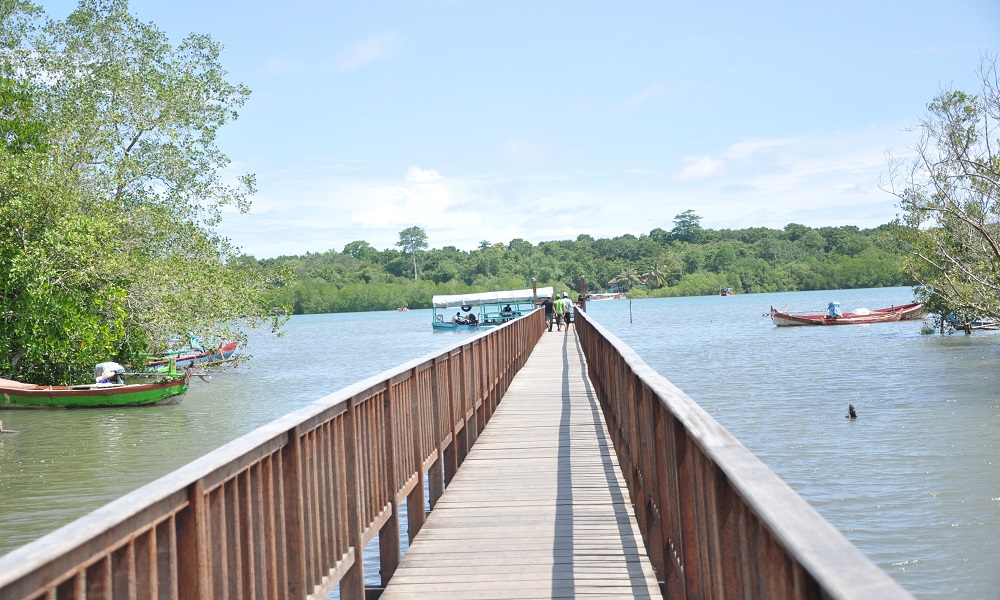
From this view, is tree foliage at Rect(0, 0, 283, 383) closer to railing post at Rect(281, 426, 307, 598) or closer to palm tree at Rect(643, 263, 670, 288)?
railing post at Rect(281, 426, 307, 598)

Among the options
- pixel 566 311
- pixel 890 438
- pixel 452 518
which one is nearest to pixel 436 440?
pixel 452 518

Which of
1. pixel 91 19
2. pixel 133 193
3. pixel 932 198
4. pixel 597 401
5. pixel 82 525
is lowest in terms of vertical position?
pixel 597 401

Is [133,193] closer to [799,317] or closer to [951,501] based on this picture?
[951,501]

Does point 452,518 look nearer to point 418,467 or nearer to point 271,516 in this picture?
point 418,467

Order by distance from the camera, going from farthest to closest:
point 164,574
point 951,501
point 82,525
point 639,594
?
point 951,501 < point 639,594 < point 164,574 < point 82,525

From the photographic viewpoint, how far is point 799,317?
6600 centimetres

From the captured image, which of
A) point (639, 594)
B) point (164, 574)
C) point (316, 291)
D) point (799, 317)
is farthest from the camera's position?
point (316, 291)

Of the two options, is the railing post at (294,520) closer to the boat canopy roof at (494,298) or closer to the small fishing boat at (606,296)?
the boat canopy roof at (494,298)

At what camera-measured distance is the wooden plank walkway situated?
484 centimetres

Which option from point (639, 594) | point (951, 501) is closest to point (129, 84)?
point (951, 501)

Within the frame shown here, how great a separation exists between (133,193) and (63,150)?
4.07m

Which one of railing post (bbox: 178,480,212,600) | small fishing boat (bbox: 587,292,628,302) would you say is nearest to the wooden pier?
railing post (bbox: 178,480,212,600)

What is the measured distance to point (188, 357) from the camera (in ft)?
124

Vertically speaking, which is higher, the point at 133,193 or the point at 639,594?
the point at 133,193
